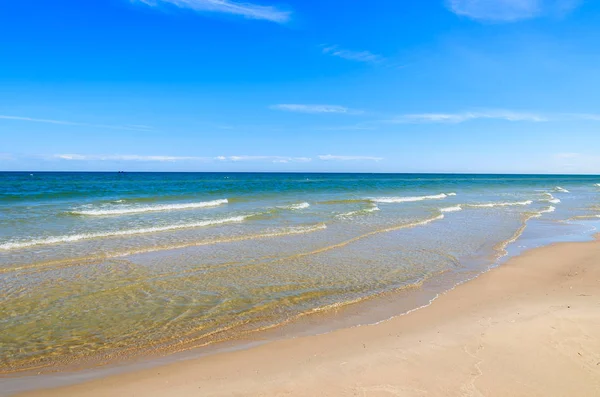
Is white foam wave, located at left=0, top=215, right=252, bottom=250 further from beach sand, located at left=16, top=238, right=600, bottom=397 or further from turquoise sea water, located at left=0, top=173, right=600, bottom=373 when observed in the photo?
beach sand, located at left=16, top=238, right=600, bottom=397

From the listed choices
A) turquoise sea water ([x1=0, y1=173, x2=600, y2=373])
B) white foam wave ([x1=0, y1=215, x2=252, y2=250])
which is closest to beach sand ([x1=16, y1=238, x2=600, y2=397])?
turquoise sea water ([x1=0, y1=173, x2=600, y2=373])

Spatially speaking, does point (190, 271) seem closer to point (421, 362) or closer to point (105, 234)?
point (421, 362)

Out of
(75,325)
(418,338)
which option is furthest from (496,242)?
(75,325)

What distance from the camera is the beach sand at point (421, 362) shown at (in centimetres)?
488

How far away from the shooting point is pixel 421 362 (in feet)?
18.2

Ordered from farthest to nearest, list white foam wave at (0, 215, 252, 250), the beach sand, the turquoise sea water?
white foam wave at (0, 215, 252, 250), the turquoise sea water, the beach sand

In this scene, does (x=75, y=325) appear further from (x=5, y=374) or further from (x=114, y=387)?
(x=114, y=387)

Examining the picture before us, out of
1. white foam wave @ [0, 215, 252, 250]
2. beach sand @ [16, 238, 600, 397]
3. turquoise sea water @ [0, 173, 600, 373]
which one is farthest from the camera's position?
white foam wave @ [0, 215, 252, 250]

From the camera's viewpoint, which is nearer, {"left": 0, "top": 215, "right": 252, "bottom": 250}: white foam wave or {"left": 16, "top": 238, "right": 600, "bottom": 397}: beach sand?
{"left": 16, "top": 238, "right": 600, "bottom": 397}: beach sand

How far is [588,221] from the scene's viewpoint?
22.6m

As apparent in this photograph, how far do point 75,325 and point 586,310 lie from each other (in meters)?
9.41

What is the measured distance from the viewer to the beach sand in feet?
16.0

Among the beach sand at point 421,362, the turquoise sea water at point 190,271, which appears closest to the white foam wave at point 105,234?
the turquoise sea water at point 190,271

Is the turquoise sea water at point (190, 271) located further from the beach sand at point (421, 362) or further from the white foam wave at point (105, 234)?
the beach sand at point (421, 362)
